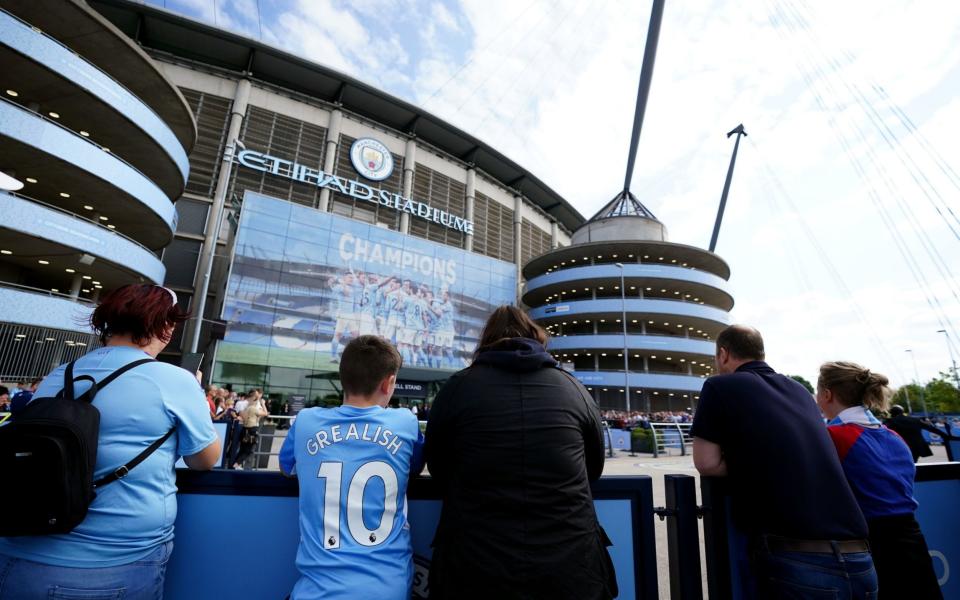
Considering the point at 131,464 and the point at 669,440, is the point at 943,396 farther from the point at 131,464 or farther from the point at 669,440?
the point at 131,464

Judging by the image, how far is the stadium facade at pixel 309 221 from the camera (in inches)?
1065

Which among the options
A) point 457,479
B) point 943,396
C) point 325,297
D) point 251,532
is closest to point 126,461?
point 251,532

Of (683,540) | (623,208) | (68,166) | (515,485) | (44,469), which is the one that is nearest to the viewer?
(44,469)

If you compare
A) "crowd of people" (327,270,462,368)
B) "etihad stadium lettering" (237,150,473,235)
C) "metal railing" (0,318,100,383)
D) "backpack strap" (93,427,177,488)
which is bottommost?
"backpack strap" (93,427,177,488)

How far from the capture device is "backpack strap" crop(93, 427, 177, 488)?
1.53 m

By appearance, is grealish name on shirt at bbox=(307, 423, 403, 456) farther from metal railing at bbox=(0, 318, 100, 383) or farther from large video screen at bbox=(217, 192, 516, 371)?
large video screen at bbox=(217, 192, 516, 371)

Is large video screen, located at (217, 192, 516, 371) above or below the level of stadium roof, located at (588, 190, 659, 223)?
below

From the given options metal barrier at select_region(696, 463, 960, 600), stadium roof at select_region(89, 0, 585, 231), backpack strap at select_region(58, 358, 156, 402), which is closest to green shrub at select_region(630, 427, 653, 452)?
metal barrier at select_region(696, 463, 960, 600)

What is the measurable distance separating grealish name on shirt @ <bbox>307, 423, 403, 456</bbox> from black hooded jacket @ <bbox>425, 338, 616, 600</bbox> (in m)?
0.16

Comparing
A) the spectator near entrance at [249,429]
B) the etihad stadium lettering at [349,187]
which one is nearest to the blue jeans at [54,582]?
the spectator near entrance at [249,429]

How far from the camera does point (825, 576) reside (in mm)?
1815

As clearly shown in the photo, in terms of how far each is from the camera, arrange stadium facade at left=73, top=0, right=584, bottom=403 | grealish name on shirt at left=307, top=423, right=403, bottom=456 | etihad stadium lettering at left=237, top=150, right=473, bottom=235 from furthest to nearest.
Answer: etihad stadium lettering at left=237, top=150, right=473, bottom=235, stadium facade at left=73, top=0, right=584, bottom=403, grealish name on shirt at left=307, top=423, right=403, bottom=456

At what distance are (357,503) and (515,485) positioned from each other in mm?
674

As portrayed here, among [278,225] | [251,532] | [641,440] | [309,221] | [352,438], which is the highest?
[309,221]
